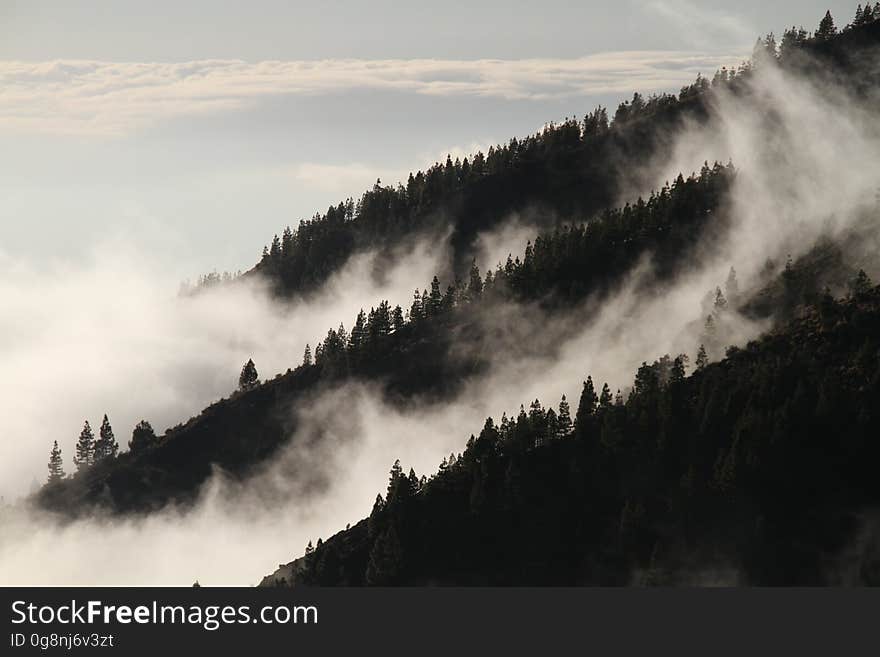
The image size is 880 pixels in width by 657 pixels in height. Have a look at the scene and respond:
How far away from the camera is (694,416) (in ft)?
508

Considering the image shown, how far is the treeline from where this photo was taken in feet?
454

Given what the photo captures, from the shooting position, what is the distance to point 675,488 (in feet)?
485

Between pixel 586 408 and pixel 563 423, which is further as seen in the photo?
pixel 563 423

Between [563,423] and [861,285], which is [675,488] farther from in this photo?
[861,285]

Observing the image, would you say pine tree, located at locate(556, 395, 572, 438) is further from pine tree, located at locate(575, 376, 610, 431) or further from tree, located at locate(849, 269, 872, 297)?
tree, located at locate(849, 269, 872, 297)

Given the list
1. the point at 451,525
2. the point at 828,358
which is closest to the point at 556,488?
the point at 451,525

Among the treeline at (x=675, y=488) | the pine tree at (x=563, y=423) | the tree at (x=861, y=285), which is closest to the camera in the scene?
the treeline at (x=675, y=488)

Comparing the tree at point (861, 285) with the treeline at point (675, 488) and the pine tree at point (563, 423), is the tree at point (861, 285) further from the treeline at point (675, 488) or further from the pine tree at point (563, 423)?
the pine tree at point (563, 423)

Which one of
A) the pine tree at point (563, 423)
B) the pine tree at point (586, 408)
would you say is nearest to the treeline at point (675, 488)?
the pine tree at point (586, 408)

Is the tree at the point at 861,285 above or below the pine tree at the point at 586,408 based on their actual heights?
above

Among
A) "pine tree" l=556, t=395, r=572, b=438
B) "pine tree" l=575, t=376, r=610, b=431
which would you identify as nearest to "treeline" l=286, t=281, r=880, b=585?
"pine tree" l=575, t=376, r=610, b=431

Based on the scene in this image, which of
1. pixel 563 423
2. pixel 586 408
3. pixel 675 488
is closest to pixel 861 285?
pixel 586 408

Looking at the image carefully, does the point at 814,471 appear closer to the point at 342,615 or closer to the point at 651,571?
the point at 651,571

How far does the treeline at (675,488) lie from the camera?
454 ft
